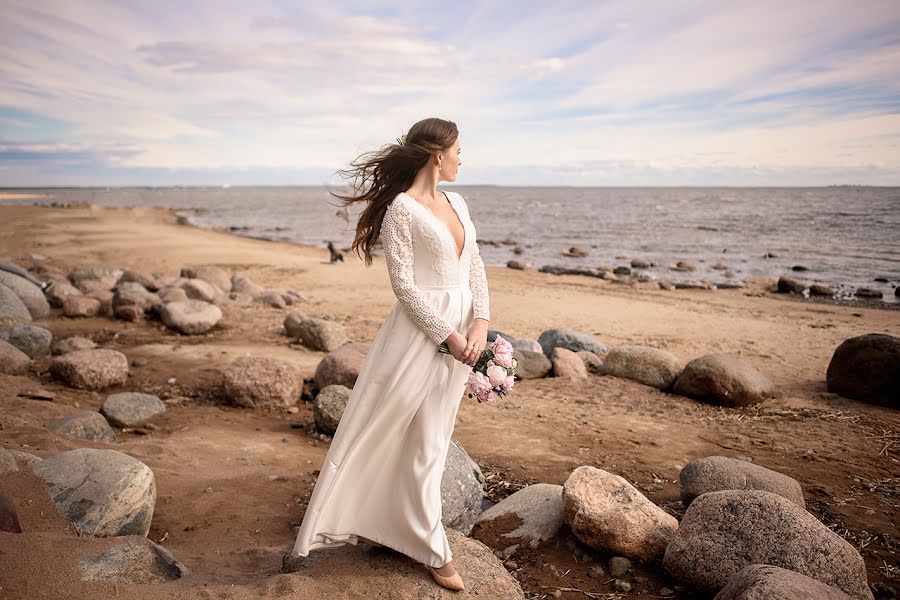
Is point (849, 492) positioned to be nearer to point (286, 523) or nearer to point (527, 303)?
point (286, 523)

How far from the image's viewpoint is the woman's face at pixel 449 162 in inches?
130

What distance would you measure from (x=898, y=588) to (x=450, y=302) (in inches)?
138

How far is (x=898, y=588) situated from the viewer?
3691mm

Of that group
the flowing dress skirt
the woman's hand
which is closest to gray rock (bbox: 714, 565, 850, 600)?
the flowing dress skirt

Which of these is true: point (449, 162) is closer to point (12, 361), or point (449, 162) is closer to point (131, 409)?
point (131, 409)

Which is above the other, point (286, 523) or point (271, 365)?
point (271, 365)

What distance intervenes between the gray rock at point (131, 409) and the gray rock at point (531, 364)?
Result: 5.02 m

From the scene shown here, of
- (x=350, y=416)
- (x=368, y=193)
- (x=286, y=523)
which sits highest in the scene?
(x=368, y=193)

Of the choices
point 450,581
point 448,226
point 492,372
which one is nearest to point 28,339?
point 448,226

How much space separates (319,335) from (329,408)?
3.61 meters

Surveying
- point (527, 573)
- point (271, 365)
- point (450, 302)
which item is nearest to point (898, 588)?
point (527, 573)

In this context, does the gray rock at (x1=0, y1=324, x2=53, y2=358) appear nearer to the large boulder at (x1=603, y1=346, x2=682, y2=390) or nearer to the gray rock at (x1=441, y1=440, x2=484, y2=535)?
the gray rock at (x1=441, y1=440, x2=484, y2=535)

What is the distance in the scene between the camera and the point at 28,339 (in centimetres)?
832

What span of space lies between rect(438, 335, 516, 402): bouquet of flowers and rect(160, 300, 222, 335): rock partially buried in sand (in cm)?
847
